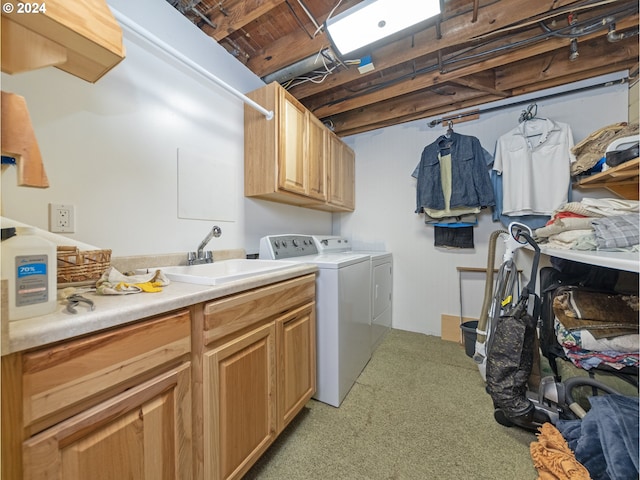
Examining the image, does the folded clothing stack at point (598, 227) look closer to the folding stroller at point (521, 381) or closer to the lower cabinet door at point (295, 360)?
the folding stroller at point (521, 381)

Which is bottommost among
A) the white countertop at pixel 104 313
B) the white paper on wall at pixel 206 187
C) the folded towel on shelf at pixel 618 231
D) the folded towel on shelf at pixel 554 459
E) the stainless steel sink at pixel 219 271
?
the folded towel on shelf at pixel 554 459

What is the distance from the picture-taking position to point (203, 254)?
1.51 m

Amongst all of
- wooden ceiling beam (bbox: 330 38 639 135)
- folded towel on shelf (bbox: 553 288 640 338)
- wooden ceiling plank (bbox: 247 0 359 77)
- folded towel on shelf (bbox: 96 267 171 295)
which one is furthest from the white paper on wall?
folded towel on shelf (bbox: 553 288 640 338)

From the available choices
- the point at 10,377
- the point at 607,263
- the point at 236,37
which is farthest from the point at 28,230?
the point at 236,37

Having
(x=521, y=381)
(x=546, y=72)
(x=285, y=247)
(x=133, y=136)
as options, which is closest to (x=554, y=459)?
(x=521, y=381)

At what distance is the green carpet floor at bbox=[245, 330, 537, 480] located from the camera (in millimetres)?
1125

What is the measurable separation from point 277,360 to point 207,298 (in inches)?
20.9

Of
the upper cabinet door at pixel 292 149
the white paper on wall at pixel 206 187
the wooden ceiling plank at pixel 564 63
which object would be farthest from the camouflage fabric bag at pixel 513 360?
the wooden ceiling plank at pixel 564 63

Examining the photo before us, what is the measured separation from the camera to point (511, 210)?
216cm

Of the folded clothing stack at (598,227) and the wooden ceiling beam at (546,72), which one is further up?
the wooden ceiling beam at (546,72)

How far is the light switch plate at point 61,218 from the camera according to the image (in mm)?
1004

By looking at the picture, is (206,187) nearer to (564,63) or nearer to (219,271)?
(219,271)

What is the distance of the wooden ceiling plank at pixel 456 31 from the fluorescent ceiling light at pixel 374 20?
418 mm

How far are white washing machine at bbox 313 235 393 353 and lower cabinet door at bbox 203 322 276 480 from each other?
125cm
